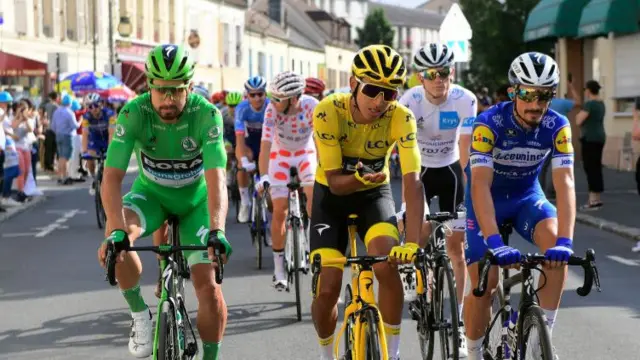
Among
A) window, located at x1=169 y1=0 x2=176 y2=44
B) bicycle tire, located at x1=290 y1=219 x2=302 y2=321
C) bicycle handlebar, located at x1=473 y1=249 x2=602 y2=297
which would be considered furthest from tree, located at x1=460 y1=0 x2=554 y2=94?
bicycle handlebar, located at x1=473 y1=249 x2=602 y2=297

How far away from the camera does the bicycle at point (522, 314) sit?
5.59 meters

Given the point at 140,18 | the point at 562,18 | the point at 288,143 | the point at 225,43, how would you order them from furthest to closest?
the point at 225,43, the point at 140,18, the point at 562,18, the point at 288,143

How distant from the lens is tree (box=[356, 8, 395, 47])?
406 feet

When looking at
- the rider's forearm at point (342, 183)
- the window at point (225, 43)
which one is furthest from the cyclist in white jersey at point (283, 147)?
the window at point (225, 43)

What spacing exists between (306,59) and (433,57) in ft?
299

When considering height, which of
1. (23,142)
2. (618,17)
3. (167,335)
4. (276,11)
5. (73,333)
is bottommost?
(73,333)

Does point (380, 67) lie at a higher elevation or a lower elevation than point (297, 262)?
higher

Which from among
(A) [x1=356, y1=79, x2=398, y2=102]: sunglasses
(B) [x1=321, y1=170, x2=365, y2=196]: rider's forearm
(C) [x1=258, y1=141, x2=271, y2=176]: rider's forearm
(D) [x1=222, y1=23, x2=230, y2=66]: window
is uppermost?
(D) [x1=222, y1=23, x2=230, y2=66]: window

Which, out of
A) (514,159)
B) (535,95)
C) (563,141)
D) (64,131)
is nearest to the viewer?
(535,95)

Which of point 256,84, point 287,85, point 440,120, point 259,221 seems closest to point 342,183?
point 440,120

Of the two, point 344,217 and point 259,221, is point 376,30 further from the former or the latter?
point 344,217

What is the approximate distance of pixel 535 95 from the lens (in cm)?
632

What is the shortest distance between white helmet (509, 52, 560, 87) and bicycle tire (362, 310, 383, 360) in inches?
54.0

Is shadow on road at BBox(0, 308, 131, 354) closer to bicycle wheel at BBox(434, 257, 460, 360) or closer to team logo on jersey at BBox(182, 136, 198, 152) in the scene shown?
team logo on jersey at BBox(182, 136, 198, 152)
